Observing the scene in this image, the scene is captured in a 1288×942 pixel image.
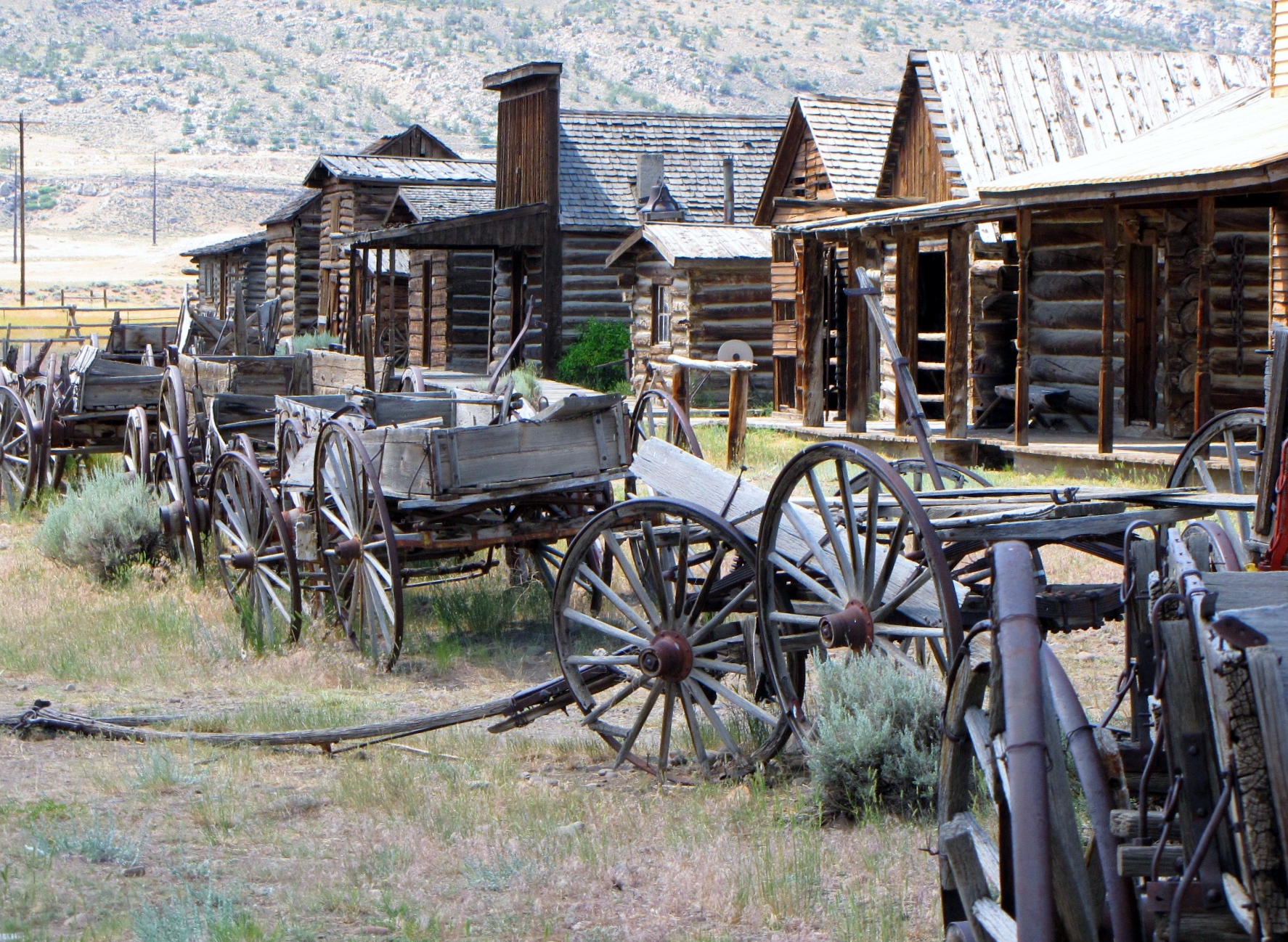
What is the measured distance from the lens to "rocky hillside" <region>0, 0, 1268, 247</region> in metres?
88.1

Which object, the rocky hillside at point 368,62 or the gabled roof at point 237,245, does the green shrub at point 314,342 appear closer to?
the gabled roof at point 237,245

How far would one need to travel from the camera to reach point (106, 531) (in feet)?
33.1

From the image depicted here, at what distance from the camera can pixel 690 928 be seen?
395cm

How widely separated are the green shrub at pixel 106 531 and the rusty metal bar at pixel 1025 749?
8.52 metres

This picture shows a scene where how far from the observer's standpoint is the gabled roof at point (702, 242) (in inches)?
857

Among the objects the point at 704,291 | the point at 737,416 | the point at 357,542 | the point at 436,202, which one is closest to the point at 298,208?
the point at 436,202

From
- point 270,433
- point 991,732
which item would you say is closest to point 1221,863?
point 991,732

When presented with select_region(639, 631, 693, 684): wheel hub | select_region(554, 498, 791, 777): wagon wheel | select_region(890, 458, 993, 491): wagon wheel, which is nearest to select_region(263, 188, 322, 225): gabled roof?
select_region(890, 458, 993, 491): wagon wheel

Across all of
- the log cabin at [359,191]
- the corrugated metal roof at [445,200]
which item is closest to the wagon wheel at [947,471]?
the corrugated metal roof at [445,200]

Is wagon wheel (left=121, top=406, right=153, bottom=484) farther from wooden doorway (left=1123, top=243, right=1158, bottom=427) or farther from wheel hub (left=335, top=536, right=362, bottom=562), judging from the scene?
wooden doorway (left=1123, top=243, right=1158, bottom=427)

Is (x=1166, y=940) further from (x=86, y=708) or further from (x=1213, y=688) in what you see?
(x=86, y=708)

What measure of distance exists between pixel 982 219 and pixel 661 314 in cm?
1031

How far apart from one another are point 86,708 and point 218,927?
334cm

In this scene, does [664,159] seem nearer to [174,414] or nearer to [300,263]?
[300,263]
